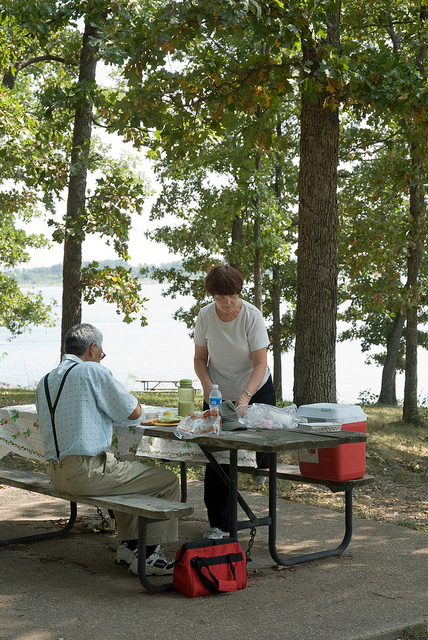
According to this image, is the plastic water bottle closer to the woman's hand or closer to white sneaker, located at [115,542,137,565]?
the woman's hand

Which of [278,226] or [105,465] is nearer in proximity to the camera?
[105,465]

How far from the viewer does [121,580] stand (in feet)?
13.8

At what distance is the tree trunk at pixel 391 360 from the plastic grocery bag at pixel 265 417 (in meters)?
19.0

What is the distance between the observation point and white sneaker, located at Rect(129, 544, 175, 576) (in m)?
4.27

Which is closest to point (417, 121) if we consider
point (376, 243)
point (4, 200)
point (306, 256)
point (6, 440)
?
point (306, 256)

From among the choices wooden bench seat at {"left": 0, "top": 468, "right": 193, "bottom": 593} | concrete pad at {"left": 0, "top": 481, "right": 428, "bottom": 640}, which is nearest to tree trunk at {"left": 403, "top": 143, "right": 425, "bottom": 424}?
concrete pad at {"left": 0, "top": 481, "right": 428, "bottom": 640}

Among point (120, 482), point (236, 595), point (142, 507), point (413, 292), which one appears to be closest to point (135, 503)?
point (142, 507)

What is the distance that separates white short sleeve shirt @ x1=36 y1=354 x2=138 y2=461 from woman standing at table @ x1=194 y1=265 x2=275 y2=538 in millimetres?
909

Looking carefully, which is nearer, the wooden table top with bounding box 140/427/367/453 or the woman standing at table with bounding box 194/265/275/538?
the wooden table top with bounding box 140/427/367/453

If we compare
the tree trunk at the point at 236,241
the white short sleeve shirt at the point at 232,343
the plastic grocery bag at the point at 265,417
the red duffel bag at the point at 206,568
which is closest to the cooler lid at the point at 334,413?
the plastic grocery bag at the point at 265,417

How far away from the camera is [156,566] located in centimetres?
428

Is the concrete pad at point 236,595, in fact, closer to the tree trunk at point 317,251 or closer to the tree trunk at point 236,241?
the tree trunk at point 317,251

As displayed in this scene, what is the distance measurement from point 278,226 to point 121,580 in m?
12.8

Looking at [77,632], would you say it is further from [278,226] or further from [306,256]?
[278,226]
